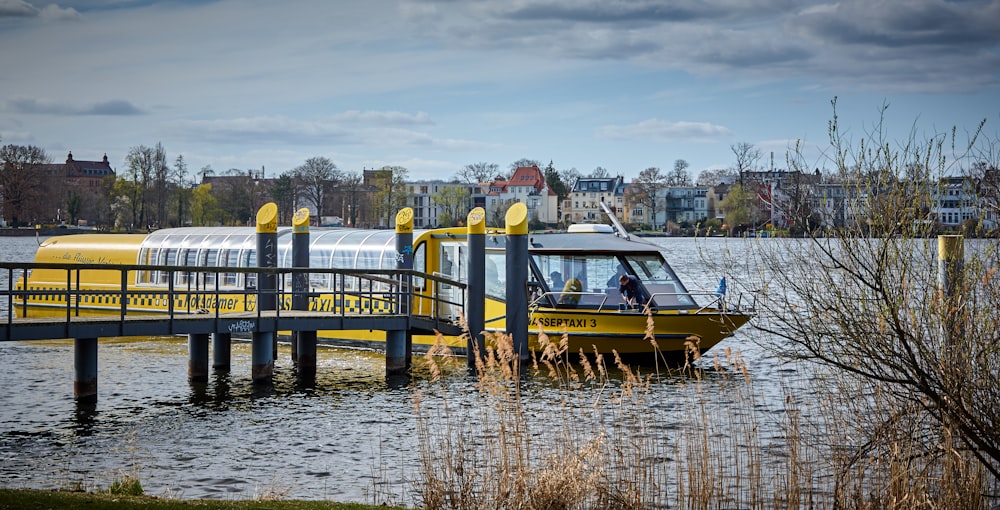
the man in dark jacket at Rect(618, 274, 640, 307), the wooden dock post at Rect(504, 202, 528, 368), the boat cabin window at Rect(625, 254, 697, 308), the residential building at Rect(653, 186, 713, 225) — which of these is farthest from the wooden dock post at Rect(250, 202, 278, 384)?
the residential building at Rect(653, 186, 713, 225)

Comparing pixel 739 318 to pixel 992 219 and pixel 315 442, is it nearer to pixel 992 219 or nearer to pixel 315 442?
pixel 315 442

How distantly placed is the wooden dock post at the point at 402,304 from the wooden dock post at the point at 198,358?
3.66 metres

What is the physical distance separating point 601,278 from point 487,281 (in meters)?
2.52

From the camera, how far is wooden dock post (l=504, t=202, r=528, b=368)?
22.6m

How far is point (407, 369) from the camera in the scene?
975 inches

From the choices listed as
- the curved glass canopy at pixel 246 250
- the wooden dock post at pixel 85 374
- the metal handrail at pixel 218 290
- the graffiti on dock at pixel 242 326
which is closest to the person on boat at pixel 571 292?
the metal handrail at pixel 218 290

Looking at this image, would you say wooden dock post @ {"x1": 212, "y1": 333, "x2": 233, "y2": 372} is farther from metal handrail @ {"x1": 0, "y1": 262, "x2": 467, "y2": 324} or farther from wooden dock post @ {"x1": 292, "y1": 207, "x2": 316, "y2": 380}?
wooden dock post @ {"x1": 292, "y1": 207, "x2": 316, "y2": 380}

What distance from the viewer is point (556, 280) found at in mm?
25016

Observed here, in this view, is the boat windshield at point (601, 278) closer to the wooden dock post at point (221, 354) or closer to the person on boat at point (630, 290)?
the person on boat at point (630, 290)

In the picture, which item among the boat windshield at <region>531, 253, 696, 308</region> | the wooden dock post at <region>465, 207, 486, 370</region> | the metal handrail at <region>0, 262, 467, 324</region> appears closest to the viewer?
the metal handrail at <region>0, 262, 467, 324</region>

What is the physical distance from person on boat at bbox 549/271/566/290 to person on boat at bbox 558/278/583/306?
17 centimetres

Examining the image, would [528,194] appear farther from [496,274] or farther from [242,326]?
[242,326]

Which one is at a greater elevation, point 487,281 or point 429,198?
point 429,198

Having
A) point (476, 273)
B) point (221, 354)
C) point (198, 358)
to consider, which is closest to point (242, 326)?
point (198, 358)
